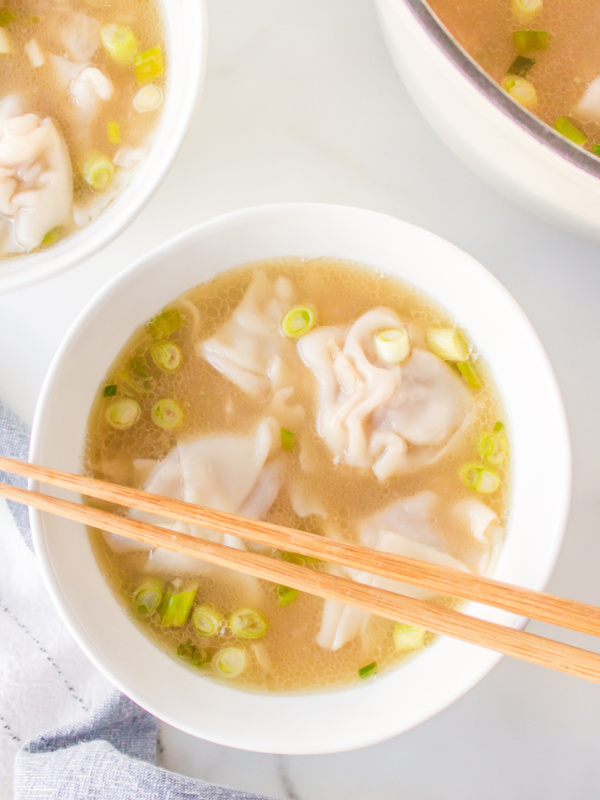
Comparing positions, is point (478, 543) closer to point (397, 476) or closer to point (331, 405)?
point (397, 476)

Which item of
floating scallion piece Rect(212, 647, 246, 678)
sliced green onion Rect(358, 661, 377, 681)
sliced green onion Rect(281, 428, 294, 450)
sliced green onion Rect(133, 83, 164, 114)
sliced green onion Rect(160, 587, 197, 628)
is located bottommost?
floating scallion piece Rect(212, 647, 246, 678)

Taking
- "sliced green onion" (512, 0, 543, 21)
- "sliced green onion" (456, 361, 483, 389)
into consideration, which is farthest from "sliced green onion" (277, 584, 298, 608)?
"sliced green onion" (512, 0, 543, 21)

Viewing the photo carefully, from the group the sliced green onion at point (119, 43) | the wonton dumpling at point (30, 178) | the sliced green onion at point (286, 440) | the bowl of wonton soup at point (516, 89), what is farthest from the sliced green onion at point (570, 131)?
the wonton dumpling at point (30, 178)

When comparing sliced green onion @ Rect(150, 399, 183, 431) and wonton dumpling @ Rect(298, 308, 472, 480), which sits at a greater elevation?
wonton dumpling @ Rect(298, 308, 472, 480)

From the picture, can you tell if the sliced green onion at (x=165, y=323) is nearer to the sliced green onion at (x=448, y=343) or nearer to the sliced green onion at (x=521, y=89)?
the sliced green onion at (x=448, y=343)

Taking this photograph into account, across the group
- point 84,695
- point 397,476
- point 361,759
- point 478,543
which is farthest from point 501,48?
point 84,695

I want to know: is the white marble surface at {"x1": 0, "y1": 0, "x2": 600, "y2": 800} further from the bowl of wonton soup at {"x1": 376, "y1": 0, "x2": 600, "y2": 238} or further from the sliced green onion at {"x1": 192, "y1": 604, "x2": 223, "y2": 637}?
the sliced green onion at {"x1": 192, "y1": 604, "x2": 223, "y2": 637}

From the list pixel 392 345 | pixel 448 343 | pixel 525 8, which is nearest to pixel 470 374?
pixel 448 343
